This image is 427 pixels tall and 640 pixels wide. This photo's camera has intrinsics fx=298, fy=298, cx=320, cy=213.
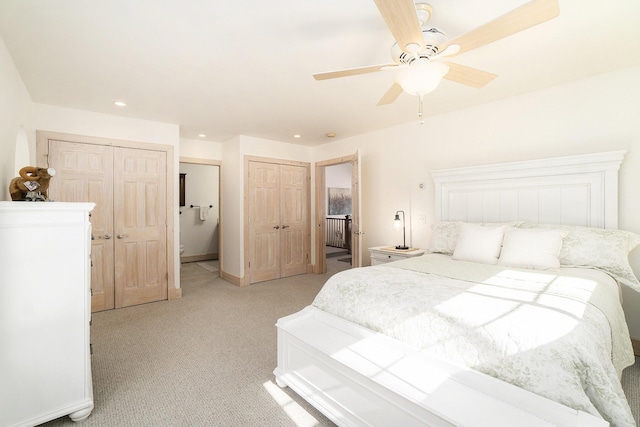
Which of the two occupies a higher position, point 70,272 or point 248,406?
point 70,272

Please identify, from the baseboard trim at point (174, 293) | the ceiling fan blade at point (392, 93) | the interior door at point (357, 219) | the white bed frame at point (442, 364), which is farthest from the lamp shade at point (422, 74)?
the baseboard trim at point (174, 293)

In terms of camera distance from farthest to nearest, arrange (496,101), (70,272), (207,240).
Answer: (207,240), (496,101), (70,272)

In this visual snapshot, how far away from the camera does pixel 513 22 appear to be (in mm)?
1392

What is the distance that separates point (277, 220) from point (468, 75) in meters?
3.74

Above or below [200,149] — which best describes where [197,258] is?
below

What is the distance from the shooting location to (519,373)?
49.4 inches

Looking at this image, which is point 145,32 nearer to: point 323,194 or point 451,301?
point 451,301

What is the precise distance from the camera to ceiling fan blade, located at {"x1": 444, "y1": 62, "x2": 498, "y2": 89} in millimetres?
1856

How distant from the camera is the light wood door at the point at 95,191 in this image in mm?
3365

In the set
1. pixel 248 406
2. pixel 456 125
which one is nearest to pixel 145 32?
pixel 248 406

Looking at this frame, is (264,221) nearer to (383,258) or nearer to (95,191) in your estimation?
(383,258)

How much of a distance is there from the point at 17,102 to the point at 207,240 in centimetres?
480

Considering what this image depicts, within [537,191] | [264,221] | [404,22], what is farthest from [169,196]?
[537,191]

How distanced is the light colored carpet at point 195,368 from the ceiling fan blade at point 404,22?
215cm
